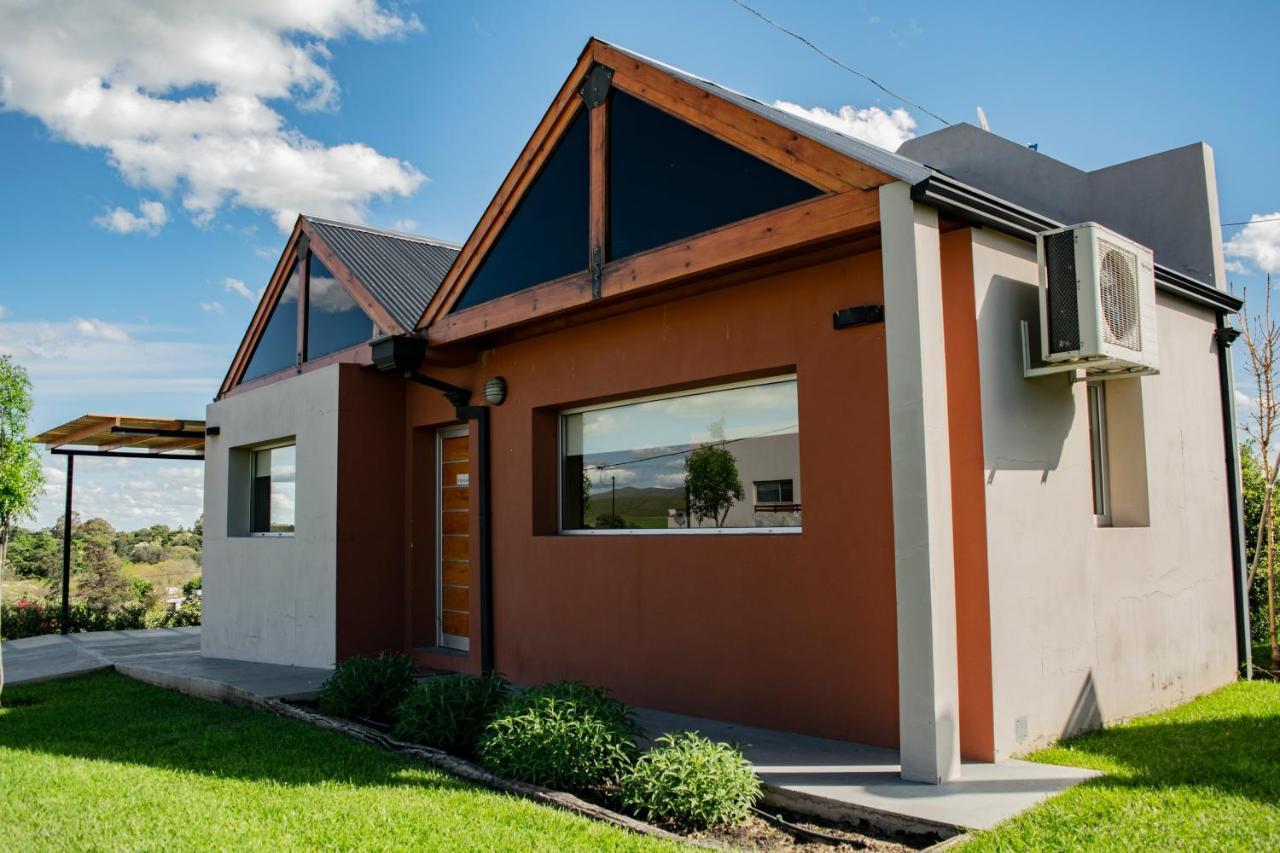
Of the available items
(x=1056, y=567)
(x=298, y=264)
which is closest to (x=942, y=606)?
(x=1056, y=567)

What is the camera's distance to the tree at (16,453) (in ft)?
36.2

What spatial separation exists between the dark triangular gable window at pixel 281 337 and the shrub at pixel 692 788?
830 centimetres

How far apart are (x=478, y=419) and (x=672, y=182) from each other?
10.3 ft

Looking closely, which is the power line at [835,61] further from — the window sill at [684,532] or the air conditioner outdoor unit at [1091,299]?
the window sill at [684,532]

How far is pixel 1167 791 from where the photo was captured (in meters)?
4.38

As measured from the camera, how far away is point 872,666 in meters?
5.43

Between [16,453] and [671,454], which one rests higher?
[16,453]

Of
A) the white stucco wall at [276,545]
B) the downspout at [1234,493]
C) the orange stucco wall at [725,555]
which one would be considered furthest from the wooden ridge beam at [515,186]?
the downspout at [1234,493]

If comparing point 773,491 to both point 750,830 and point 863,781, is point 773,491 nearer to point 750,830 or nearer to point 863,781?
point 863,781

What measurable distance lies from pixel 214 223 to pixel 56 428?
3.95 m

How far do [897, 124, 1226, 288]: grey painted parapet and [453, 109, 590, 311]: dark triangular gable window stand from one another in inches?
183

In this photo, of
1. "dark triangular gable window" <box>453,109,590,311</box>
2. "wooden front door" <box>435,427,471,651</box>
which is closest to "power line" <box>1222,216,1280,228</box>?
"dark triangular gable window" <box>453,109,590,311</box>

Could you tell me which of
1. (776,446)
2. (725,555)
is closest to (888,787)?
(725,555)

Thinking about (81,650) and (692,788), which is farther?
(81,650)
